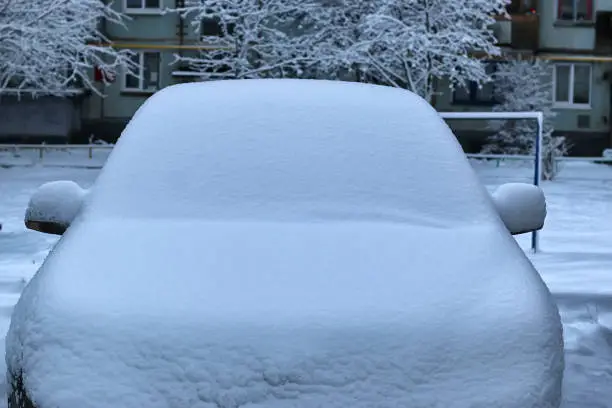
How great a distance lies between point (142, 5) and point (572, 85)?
15.7m

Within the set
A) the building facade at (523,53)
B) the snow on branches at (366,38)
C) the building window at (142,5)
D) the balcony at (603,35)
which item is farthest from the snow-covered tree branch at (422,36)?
the building window at (142,5)

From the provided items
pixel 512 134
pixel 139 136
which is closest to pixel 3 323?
pixel 139 136

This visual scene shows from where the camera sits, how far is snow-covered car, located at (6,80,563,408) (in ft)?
7.86

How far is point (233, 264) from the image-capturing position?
2.73 m

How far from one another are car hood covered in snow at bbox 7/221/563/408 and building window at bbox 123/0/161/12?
1232 inches

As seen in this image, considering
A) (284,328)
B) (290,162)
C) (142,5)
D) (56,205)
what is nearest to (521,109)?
(142,5)

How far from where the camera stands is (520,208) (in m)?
3.61

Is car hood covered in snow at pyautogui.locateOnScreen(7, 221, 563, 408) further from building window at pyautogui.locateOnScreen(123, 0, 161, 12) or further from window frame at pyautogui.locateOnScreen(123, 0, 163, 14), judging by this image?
building window at pyautogui.locateOnScreen(123, 0, 161, 12)

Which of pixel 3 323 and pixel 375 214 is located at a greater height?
pixel 375 214

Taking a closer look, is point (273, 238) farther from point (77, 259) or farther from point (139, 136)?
point (139, 136)

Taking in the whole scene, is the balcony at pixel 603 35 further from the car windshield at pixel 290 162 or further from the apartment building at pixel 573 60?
the car windshield at pixel 290 162

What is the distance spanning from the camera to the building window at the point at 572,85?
111 feet

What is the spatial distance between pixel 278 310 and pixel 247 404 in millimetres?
276

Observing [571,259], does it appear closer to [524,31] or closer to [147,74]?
[524,31]
